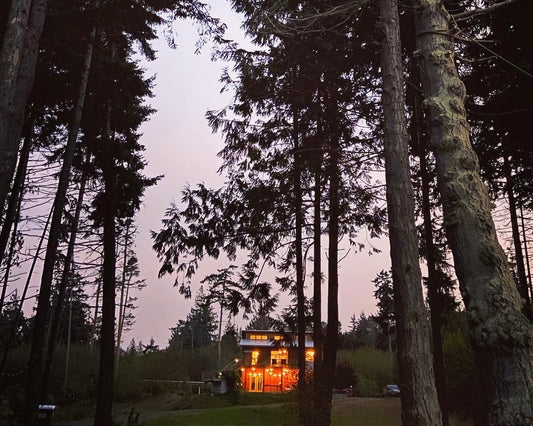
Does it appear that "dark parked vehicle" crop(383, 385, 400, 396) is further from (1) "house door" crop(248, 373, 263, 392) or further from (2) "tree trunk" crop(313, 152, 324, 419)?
(2) "tree trunk" crop(313, 152, 324, 419)

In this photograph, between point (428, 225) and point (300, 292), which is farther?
point (300, 292)

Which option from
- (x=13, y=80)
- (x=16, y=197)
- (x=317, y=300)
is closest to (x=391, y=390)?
(x=317, y=300)

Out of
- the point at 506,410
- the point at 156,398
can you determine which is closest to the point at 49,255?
the point at 506,410

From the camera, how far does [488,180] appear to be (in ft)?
29.1

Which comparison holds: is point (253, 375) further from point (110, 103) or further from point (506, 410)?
point (506, 410)

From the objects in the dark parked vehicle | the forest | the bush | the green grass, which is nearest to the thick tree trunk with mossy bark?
the forest

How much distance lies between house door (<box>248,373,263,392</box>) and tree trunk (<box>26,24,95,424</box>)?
28.7 m

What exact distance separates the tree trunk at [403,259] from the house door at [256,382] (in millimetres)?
34769

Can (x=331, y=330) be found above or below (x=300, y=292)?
below

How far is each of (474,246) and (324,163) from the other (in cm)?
593

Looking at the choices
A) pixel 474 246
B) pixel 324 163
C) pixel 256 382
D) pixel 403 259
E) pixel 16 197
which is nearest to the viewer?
pixel 474 246

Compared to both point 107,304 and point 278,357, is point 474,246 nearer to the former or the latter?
point 107,304

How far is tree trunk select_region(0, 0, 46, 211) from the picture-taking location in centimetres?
550

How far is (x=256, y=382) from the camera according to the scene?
36.3 meters
